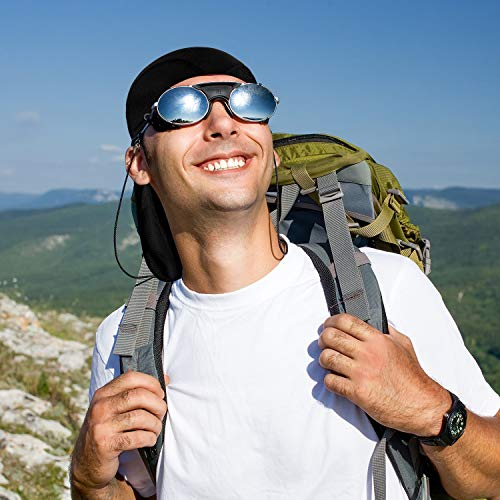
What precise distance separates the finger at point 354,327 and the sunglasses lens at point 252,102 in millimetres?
935

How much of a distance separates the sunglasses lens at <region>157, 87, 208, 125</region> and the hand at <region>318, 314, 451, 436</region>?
3.36ft

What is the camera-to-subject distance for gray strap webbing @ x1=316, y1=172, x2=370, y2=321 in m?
2.26

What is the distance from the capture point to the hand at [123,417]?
2340 millimetres

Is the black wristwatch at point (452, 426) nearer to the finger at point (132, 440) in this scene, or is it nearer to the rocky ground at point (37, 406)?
the finger at point (132, 440)

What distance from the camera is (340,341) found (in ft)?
6.96

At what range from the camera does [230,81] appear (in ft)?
9.11

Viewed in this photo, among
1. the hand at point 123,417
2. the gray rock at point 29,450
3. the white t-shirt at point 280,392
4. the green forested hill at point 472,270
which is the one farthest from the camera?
the green forested hill at point 472,270

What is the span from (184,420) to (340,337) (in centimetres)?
72

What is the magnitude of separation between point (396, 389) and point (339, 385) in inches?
7.0

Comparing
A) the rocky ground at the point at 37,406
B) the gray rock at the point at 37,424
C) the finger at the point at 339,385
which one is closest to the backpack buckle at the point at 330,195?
the finger at the point at 339,385

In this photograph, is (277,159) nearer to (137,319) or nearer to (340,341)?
(137,319)

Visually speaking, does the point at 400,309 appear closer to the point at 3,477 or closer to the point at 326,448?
the point at 326,448

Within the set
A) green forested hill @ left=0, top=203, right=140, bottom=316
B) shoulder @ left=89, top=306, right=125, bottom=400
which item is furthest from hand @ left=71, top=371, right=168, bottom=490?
green forested hill @ left=0, top=203, right=140, bottom=316

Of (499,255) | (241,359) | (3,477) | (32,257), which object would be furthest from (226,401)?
(32,257)
